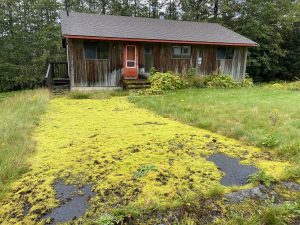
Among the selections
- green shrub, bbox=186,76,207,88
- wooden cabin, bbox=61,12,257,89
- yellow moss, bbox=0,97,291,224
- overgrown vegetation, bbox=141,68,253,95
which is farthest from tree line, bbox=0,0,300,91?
yellow moss, bbox=0,97,291,224

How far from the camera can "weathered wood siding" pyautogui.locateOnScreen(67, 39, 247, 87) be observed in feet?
41.0

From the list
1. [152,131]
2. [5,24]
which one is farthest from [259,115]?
[5,24]

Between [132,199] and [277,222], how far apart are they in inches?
54.7

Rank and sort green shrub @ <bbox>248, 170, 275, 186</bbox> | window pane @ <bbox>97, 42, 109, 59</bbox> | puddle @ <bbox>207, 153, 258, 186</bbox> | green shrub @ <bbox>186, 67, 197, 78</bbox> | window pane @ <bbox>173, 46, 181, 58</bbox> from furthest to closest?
window pane @ <bbox>173, 46, 181, 58</bbox> < green shrub @ <bbox>186, 67, 197, 78</bbox> < window pane @ <bbox>97, 42, 109, 59</bbox> < puddle @ <bbox>207, 153, 258, 186</bbox> < green shrub @ <bbox>248, 170, 275, 186</bbox>

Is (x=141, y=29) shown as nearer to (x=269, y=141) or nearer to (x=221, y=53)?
(x=221, y=53)

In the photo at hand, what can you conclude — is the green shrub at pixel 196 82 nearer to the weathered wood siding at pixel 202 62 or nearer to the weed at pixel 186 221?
the weathered wood siding at pixel 202 62

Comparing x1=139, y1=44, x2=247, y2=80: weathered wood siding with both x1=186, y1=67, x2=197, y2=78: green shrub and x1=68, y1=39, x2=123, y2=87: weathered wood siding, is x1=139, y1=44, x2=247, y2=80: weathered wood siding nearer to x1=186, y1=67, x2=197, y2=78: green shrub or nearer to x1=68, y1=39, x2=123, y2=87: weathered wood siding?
x1=186, y1=67, x2=197, y2=78: green shrub

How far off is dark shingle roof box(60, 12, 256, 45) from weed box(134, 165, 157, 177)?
9569 mm

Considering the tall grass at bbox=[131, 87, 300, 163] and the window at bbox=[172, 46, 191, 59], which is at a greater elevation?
the window at bbox=[172, 46, 191, 59]

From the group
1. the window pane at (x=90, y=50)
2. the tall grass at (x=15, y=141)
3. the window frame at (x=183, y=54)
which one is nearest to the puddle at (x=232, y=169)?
the tall grass at (x=15, y=141)

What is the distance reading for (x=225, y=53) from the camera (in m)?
15.7

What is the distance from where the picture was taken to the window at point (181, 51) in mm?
14476

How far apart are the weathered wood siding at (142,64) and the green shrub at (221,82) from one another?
3.47 feet

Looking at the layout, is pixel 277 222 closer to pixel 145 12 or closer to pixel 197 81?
pixel 197 81
